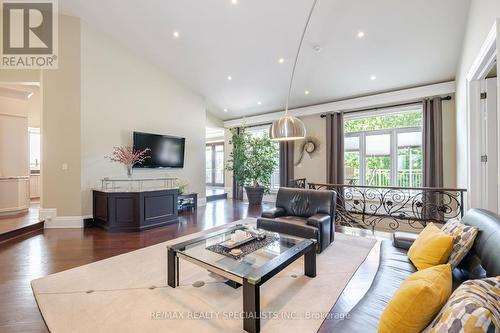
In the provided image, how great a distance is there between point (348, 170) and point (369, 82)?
2200mm

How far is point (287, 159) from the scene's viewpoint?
7.70m

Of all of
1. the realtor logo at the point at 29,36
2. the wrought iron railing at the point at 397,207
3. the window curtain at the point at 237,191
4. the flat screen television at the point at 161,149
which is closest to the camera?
the realtor logo at the point at 29,36

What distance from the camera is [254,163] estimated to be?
765 centimetres

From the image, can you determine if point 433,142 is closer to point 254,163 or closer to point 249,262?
point 254,163

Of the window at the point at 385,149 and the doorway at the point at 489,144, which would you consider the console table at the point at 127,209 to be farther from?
the doorway at the point at 489,144

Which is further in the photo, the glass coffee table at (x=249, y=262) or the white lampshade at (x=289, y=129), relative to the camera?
the white lampshade at (x=289, y=129)

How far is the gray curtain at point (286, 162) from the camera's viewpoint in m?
7.64

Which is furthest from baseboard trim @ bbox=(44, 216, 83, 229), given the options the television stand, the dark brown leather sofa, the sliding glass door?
the sliding glass door

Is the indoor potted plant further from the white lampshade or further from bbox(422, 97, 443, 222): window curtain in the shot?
the white lampshade

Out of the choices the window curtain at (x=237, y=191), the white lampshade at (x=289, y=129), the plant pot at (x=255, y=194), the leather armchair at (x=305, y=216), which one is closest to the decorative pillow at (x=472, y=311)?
the leather armchair at (x=305, y=216)

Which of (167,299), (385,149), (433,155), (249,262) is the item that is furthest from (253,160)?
(167,299)

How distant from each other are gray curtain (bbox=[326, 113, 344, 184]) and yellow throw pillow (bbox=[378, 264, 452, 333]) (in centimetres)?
554

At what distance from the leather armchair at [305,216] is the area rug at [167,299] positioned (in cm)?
39

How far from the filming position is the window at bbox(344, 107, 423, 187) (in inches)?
227
